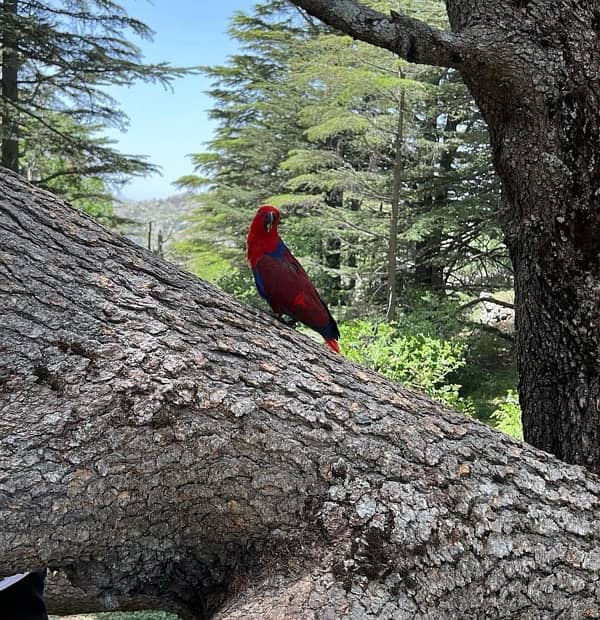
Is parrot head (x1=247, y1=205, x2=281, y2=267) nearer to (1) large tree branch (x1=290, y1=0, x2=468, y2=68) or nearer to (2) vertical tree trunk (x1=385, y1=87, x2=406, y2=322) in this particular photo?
(1) large tree branch (x1=290, y1=0, x2=468, y2=68)

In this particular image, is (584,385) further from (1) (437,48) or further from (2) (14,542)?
(2) (14,542)

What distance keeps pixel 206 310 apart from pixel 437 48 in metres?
0.93

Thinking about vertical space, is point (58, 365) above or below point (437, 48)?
below

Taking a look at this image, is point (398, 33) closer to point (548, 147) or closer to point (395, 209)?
point (548, 147)

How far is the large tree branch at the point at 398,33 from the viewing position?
4.85 ft

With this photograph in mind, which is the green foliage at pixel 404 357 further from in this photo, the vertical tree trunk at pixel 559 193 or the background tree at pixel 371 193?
the vertical tree trunk at pixel 559 193

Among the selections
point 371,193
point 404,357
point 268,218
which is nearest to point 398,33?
point 268,218

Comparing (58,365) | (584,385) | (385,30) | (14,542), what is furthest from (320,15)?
(14,542)

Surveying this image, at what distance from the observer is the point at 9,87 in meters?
8.59

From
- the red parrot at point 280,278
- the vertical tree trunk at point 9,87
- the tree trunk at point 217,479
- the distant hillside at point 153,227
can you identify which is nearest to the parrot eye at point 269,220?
the red parrot at point 280,278

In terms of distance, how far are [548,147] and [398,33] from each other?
545 millimetres

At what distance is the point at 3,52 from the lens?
8078 millimetres

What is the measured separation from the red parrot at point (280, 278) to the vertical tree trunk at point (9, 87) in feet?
22.0

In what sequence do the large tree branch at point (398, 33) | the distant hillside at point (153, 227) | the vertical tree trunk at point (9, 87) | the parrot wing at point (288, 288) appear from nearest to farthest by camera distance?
1. the large tree branch at point (398, 33)
2. the parrot wing at point (288, 288)
3. the vertical tree trunk at point (9, 87)
4. the distant hillside at point (153, 227)
